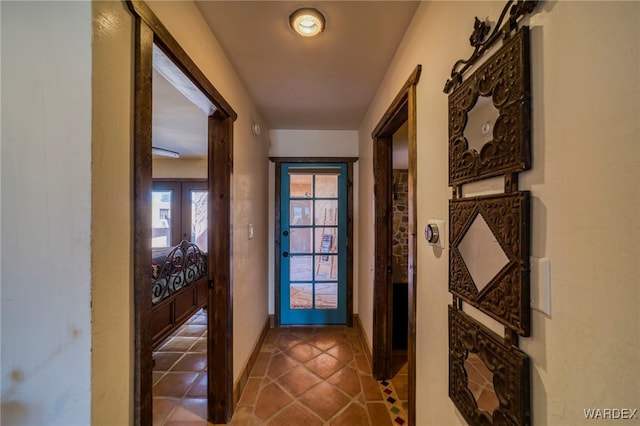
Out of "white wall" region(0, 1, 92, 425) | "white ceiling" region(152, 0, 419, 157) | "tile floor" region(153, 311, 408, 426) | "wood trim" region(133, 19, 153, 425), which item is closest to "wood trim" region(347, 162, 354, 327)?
"tile floor" region(153, 311, 408, 426)

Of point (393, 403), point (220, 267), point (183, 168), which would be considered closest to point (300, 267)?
point (220, 267)

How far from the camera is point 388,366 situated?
215cm

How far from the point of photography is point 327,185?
3.22 metres

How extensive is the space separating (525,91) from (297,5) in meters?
1.12

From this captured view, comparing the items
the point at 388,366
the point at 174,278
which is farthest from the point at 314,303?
the point at 174,278

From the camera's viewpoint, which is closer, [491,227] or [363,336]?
[491,227]

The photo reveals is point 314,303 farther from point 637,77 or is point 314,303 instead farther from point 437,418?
point 637,77

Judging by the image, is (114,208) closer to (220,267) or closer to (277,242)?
(220,267)

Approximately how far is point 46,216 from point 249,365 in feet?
6.59

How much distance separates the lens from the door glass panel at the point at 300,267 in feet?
10.5

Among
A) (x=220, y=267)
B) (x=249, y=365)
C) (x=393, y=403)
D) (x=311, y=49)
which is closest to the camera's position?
(x=311, y=49)

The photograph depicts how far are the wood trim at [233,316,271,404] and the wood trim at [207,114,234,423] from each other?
0.50ft

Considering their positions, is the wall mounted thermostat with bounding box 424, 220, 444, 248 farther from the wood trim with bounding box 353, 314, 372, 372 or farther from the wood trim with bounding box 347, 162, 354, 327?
the wood trim with bounding box 347, 162, 354, 327

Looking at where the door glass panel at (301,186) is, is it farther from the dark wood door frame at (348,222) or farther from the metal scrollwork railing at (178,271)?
the metal scrollwork railing at (178,271)
